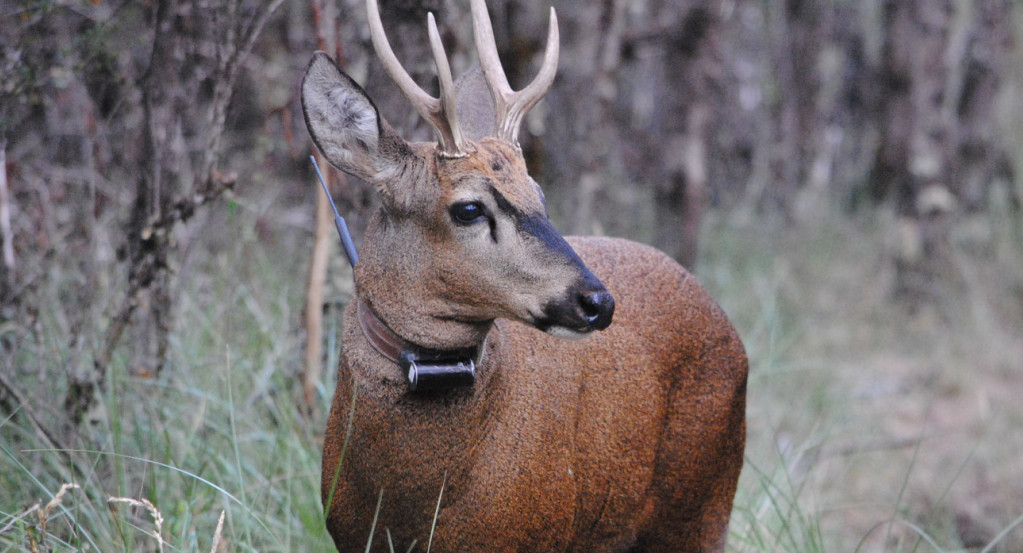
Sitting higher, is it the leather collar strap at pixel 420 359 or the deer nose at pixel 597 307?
the deer nose at pixel 597 307

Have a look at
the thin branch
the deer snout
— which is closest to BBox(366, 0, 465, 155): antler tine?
the deer snout

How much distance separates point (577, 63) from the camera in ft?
24.5

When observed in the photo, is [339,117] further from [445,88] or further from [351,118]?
[445,88]

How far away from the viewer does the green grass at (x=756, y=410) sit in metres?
3.27

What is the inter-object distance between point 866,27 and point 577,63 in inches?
240

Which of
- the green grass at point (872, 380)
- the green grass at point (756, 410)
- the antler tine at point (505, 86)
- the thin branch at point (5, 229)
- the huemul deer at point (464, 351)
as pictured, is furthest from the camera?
the green grass at point (872, 380)

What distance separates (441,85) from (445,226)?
321mm

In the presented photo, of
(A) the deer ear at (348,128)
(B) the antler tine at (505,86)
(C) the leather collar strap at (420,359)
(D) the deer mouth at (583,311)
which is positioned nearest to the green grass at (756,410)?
(C) the leather collar strap at (420,359)

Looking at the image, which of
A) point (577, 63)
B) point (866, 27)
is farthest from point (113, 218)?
point (866, 27)

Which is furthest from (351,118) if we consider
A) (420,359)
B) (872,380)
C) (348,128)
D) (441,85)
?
(872,380)

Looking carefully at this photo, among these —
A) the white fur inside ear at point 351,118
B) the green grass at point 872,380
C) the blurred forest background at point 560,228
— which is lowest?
the green grass at point 872,380

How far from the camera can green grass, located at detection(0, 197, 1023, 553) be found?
327 centimetres

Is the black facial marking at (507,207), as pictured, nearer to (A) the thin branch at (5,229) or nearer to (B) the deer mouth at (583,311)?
(B) the deer mouth at (583,311)

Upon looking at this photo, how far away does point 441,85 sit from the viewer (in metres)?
2.36
